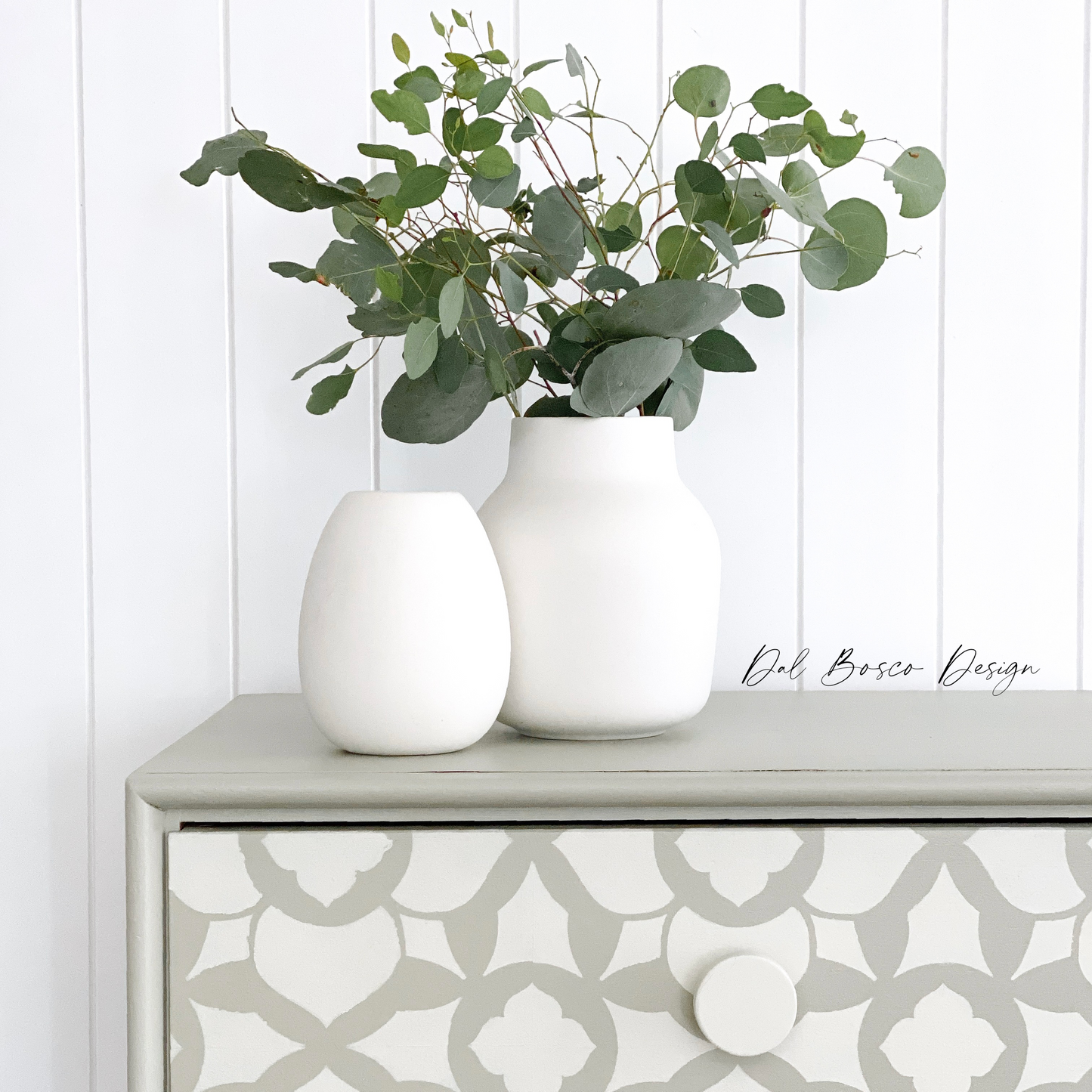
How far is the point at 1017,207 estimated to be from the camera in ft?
3.25

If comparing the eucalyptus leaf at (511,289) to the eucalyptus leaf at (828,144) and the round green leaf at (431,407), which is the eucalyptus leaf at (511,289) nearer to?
the round green leaf at (431,407)

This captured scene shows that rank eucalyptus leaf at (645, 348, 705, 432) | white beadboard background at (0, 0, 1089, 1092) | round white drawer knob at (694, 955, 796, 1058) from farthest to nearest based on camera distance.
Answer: white beadboard background at (0, 0, 1089, 1092) → eucalyptus leaf at (645, 348, 705, 432) → round white drawer knob at (694, 955, 796, 1058)

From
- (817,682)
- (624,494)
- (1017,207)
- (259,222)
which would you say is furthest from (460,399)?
(1017,207)

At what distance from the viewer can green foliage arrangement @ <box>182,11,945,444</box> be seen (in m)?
0.67

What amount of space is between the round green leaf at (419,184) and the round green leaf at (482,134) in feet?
0.10

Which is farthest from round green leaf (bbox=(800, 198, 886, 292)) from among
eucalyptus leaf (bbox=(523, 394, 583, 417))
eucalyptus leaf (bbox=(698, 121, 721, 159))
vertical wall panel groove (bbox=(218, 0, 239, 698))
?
vertical wall panel groove (bbox=(218, 0, 239, 698))

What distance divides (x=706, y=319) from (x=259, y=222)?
0.51 metres

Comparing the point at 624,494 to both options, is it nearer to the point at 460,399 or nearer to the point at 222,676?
the point at 460,399

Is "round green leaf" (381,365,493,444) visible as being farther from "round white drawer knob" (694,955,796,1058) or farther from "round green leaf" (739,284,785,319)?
"round white drawer knob" (694,955,796,1058)

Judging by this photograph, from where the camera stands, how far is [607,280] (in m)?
0.73

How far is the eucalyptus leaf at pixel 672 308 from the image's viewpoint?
69 cm

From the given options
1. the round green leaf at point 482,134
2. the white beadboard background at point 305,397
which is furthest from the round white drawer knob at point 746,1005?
the round green leaf at point 482,134

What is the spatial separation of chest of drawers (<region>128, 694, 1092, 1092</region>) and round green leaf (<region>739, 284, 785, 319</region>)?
390 millimetres

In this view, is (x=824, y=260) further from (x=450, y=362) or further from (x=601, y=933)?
(x=601, y=933)
